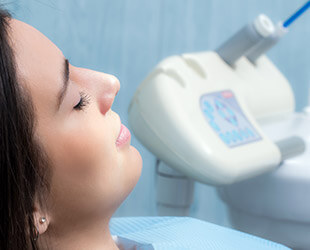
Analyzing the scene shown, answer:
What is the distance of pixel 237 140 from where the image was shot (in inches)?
39.6

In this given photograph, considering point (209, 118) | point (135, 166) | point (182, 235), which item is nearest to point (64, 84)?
point (135, 166)

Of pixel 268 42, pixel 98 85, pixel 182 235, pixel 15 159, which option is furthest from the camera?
pixel 268 42

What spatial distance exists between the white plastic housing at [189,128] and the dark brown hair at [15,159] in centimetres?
41

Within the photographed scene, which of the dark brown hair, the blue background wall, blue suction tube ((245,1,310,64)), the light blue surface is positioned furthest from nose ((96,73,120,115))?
blue suction tube ((245,1,310,64))

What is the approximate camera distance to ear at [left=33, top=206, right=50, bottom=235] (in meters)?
0.57

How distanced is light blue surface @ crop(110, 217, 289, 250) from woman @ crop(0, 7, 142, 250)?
0.40ft

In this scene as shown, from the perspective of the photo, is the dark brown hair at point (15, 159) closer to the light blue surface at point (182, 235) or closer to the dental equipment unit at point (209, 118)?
the light blue surface at point (182, 235)

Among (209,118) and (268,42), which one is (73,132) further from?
(268,42)

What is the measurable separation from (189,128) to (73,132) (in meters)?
0.38

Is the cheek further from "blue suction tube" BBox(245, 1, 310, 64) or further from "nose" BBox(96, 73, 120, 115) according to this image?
"blue suction tube" BBox(245, 1, 310, 64)

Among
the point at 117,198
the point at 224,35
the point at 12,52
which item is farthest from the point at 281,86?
the point at 12,52

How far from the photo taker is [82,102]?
60 cm

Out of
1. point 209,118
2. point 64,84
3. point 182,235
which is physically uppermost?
point 64,84

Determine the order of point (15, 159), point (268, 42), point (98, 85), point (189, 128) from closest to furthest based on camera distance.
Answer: point (15, 159) < point (98, 85) < point (189, 128) < point (268, 42)
